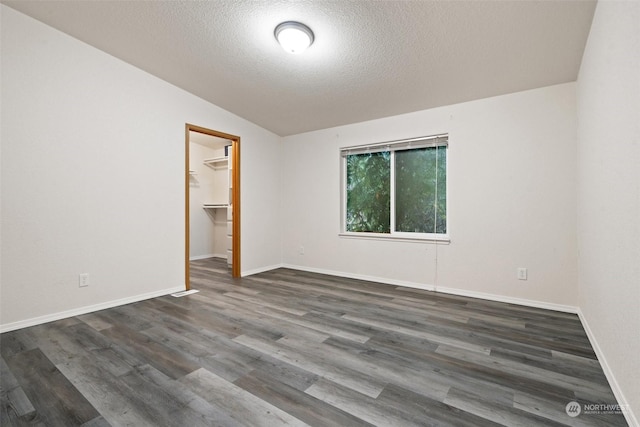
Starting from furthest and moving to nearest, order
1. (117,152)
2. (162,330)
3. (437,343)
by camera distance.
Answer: (117,152), (162,330), (437,343)

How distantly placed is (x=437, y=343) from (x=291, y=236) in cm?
325

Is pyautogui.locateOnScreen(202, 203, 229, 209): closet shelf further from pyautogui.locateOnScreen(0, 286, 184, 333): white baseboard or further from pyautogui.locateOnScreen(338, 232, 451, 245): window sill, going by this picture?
pyautogui.locateOnScreen(338, 232, 451, 245): window sill

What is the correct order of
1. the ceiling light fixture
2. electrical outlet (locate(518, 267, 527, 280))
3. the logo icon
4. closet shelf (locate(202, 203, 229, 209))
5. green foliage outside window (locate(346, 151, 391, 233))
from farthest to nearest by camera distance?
closet shelf (locate(202, 203, 229, 209)), green foliage outside window (locate(346, 151, 391, 233)), electrical outlet (locate(518, 267, 527, 280)), the ceiling light fixture, the logo icon

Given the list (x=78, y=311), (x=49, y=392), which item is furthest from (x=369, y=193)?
(x=49, y=392)

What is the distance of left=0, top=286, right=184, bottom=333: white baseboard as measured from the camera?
2529 millimetres

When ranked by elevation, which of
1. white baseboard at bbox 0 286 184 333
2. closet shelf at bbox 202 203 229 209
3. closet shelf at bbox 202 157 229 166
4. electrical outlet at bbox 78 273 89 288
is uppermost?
closet shelf at bbox 202 157 229 166

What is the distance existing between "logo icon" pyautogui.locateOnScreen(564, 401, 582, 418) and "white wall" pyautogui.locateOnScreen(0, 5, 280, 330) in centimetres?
375

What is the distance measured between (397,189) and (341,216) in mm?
967

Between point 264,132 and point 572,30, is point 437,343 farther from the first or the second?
point 264,132

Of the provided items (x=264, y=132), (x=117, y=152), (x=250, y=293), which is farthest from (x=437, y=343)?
(x=264, y=132)

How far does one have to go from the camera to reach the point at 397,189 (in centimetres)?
416

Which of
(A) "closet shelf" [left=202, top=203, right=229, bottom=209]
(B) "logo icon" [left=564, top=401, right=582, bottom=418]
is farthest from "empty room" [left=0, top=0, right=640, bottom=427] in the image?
(A) "closet shelf" [left=202, top=203, right=229, bottom=209]

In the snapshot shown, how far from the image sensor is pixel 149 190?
3.45 metres
